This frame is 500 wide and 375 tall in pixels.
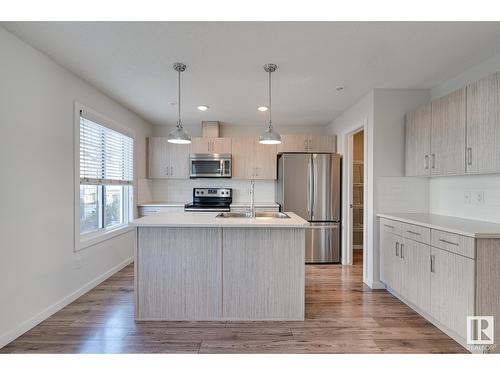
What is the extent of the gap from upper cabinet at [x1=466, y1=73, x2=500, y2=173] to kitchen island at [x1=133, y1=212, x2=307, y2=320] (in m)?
1.59

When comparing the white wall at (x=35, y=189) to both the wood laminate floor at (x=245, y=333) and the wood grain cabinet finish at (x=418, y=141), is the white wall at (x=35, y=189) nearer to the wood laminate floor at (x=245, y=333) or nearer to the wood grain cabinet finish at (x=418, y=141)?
the wood laminate floor at (x=245, y=333)

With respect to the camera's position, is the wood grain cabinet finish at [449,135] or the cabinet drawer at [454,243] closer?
the cabinet drawer at [454,243]

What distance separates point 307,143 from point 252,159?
1.02 metres

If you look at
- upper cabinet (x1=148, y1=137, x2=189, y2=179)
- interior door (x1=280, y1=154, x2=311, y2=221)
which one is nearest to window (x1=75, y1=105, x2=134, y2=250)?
upper cabinet (x1=148, y1=137, x2=189, y2=179)

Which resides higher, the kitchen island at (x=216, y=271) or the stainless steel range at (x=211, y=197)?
the stainless steel range at (x=211, y=197)

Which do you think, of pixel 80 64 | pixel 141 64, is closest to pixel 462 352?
pixel 141 64

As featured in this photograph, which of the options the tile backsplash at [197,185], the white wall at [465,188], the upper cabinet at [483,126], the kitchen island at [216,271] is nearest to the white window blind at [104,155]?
the tile backsplash at [197,185]

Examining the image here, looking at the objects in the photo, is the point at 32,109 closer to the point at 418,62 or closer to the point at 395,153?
the point at 418,62

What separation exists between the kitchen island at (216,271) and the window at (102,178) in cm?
110

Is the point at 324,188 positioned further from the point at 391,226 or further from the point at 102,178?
the point at 102,178

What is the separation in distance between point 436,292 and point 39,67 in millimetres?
3981

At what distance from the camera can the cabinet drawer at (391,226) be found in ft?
9.37

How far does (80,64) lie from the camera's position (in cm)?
264

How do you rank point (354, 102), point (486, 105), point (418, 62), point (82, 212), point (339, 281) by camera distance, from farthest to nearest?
point (354, 102), point (339, 281), point (82, 212), point (418, 62), point (486, 105)
